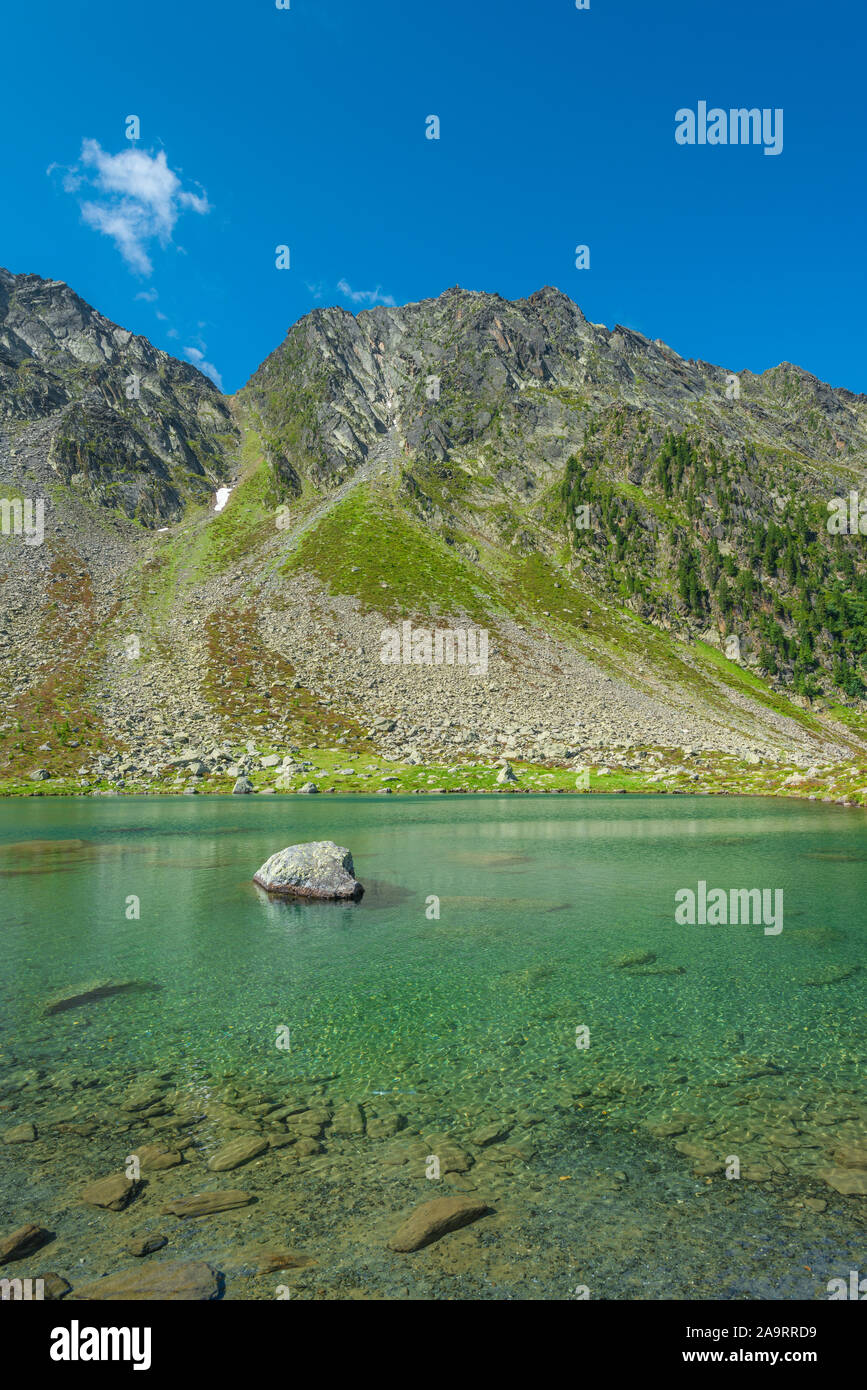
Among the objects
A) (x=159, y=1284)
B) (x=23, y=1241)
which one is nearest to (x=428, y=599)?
(x=23, y=1241)

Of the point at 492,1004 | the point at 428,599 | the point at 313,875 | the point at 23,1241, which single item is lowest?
the point at 492,1004

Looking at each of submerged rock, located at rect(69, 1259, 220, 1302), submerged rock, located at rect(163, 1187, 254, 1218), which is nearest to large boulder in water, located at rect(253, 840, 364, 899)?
submerged rock, located at rect(163, 1187, 254, 1218)

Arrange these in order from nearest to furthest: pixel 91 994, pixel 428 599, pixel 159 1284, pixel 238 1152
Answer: pixel 159 1284 < pixel 238 1152 < pixel 91 994 < pixel 428 599

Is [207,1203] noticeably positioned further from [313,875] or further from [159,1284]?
[313,875]

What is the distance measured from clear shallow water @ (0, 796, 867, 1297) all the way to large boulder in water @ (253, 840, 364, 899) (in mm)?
766

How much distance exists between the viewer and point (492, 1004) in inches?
615

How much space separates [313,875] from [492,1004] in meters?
13.1

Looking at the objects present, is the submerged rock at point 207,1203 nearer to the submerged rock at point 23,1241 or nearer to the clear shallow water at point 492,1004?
the clear shallow water at point 492,1004

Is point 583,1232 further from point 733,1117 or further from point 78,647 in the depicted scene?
point 78,647

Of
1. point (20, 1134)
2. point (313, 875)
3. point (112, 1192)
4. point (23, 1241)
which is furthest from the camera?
point (313, 875)

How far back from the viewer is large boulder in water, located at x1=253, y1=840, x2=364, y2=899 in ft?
88.2

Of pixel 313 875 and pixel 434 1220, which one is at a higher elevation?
pixel 434 1220

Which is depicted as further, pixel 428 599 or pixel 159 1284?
pixel 428 599
